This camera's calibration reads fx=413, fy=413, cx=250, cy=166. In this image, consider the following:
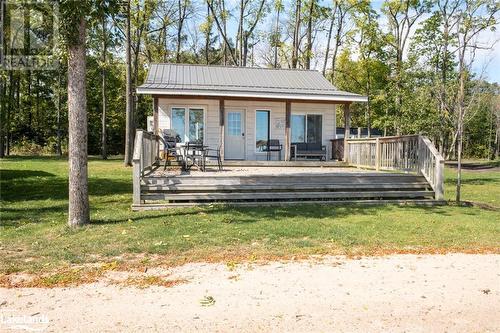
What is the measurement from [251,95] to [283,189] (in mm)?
5537

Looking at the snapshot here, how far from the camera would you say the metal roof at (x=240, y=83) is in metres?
14.3

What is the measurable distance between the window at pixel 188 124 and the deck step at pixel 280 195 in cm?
633

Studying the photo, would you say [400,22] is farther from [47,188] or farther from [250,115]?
[47,188]

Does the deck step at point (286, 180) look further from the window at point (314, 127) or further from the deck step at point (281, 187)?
the window at point (314, 127)

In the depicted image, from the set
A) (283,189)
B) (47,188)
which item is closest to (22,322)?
(283,189)

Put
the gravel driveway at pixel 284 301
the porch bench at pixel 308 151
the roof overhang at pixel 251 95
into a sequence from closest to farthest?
1. the gravel driveway at pixel 284 301
2. the roof overhang at pixel 251 95
3. the porch bench at pixel 308 151

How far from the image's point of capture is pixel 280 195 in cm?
950

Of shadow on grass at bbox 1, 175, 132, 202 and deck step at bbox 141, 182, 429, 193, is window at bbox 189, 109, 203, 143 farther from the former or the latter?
deck step at bbox 141, 182, 429, 193

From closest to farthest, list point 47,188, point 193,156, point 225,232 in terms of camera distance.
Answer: point 225,232
point 193,156
point 47,188

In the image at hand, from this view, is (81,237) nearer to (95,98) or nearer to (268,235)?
(268,235)

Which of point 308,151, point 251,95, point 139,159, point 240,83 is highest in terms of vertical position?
point 240,83

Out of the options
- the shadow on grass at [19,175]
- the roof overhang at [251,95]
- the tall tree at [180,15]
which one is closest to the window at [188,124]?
the roof overhang at [251,95]

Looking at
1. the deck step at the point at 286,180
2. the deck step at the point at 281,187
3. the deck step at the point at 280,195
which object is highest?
the deck step at the point at 286,180

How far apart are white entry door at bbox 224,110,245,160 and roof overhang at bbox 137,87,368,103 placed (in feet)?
4.83
